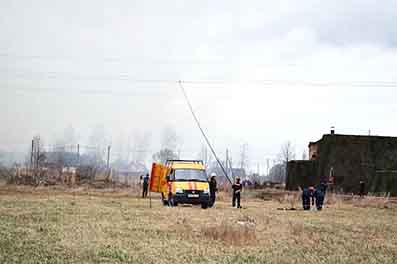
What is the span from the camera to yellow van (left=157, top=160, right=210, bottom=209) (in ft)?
97.3

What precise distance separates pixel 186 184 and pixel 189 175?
0.78 meters

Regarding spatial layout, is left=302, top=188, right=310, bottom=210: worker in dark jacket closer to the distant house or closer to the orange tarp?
the orange tarp

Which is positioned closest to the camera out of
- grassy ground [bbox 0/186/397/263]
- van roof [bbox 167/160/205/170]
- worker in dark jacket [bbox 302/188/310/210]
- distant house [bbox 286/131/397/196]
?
grassy ground [bbox 0/186/397/263]

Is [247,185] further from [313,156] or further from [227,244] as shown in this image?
[227,244]

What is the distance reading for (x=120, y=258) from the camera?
425 inches

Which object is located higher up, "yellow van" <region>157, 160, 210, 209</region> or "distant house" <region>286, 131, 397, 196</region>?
"distant house" <region>286, 131, 397, 196</region>

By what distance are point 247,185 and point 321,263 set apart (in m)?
52.1

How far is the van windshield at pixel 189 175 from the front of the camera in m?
30.4

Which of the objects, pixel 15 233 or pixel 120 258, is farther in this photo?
pixel 15 233

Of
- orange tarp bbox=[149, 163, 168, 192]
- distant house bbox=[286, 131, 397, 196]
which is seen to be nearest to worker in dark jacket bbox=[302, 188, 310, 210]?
orange tarp bbox=[149, 163, 168, 192]

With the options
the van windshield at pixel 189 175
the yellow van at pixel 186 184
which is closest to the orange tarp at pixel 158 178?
the yellow van at pixel 186 184

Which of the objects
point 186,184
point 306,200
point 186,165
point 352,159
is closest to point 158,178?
point 186,165

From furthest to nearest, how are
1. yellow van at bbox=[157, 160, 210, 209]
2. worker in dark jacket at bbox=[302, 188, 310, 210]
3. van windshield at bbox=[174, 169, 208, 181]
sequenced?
worker in dark jacket at bbox=[302, 188, 310, 210]
van windshield at bbox=[174, 169, 208, 181]
yellow van at bbox=[157, 160, 210, 209]

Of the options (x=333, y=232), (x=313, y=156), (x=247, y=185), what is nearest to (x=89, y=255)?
(x=333, y=232)
